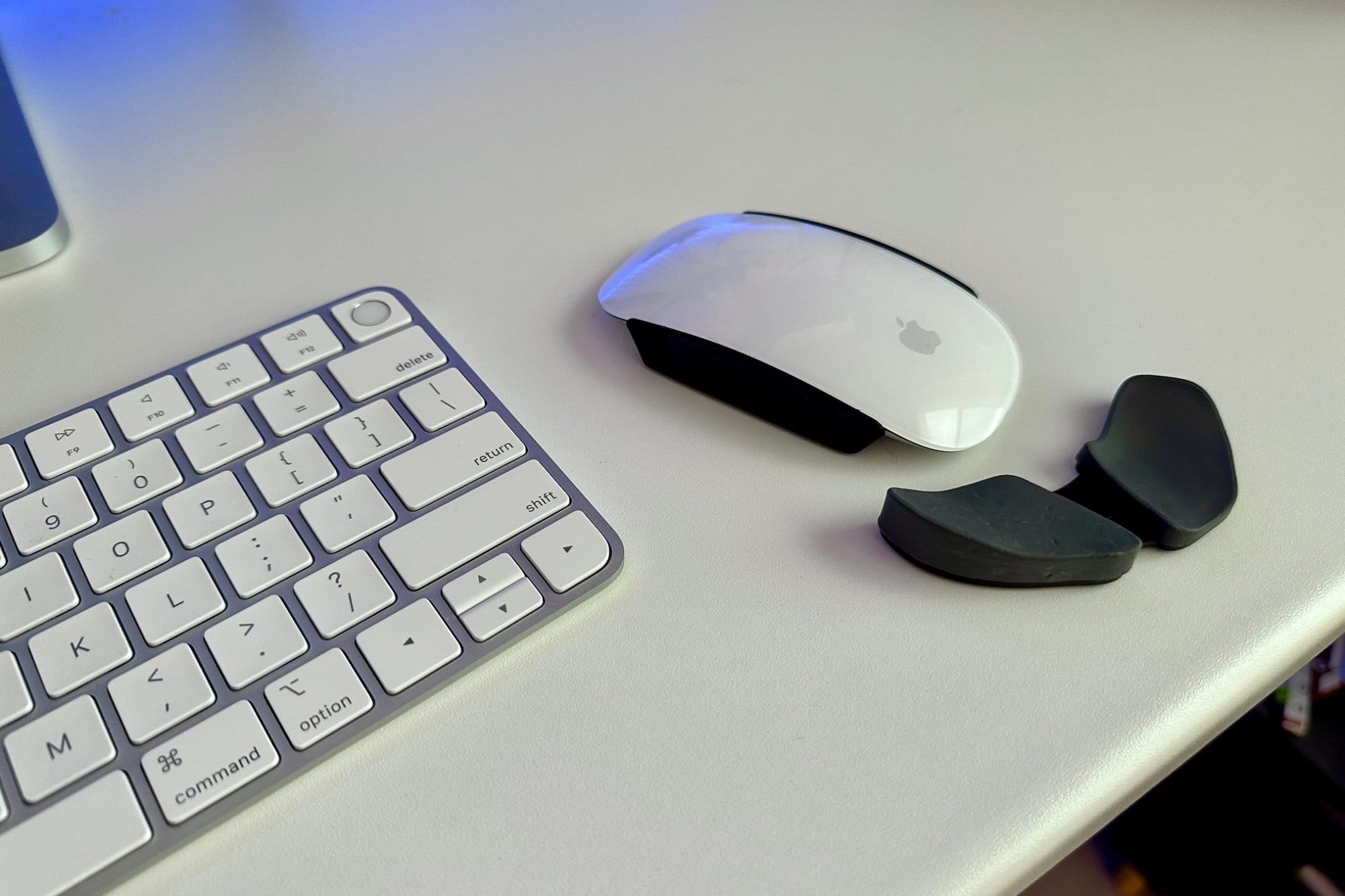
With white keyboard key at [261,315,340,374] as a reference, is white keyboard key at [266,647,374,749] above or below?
below

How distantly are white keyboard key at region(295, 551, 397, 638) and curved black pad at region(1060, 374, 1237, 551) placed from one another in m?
0.20

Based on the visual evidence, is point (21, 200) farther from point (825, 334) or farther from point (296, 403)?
point (825, 334)

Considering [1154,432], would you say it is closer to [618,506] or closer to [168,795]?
[618,506]

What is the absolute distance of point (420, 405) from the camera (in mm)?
298

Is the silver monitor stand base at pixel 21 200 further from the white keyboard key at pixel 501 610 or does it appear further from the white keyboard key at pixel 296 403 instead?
the white keyboard key at pixel 501 610

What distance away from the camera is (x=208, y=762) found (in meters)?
0.22

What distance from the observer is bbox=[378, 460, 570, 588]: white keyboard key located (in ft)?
0.83

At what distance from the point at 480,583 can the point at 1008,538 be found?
145 mm

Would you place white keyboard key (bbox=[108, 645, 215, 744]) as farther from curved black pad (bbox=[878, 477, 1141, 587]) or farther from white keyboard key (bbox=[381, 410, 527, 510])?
curved black pad (bbox=[878, 477, 1141, 587])

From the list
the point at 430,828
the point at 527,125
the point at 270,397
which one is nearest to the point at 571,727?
the point at 430,828

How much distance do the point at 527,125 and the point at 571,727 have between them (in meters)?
0.32

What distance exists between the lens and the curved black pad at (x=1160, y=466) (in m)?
0.27

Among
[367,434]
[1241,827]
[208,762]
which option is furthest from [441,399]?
[1241,827]

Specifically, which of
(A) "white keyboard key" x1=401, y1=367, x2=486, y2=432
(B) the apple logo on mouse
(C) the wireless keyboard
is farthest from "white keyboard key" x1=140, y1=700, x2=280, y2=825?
(B) the apple logo on mouse
